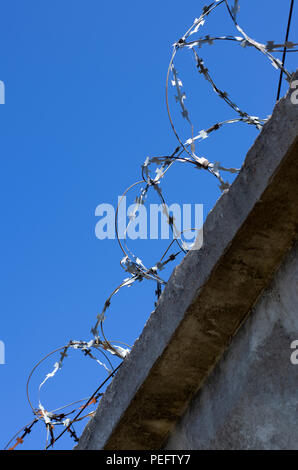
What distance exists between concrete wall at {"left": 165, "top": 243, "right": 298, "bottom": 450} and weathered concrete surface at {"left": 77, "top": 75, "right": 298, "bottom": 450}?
9 centimetres

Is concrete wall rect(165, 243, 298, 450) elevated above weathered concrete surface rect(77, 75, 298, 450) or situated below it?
below

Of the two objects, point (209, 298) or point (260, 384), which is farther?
point (209, 298)

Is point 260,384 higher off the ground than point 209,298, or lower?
lower

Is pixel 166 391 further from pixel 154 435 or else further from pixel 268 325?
pixel 268 325

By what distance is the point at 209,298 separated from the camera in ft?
10.5

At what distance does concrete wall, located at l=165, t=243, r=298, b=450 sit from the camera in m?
2.86

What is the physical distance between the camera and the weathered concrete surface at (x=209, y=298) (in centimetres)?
288

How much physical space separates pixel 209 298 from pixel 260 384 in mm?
460

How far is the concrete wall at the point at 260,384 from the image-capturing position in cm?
286

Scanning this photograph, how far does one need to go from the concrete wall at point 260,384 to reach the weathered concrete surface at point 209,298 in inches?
3.4

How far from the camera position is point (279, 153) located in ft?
9.20

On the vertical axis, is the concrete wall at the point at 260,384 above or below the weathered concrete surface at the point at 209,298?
below
